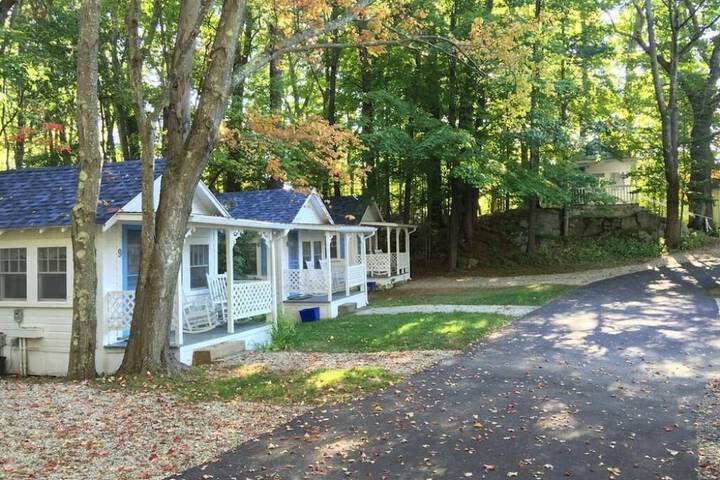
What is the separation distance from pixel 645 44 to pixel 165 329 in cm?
2751

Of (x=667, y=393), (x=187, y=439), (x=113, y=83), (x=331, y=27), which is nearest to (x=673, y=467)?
(x=667, y=393)

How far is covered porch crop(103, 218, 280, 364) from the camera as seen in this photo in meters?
10.8

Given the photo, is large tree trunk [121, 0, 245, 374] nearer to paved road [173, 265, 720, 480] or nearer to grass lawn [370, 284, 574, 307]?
paved road [173, 265, 720, 480]

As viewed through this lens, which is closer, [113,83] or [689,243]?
[113,83]

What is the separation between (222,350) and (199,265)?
343cm

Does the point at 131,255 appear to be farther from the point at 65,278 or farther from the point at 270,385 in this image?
the point at 270,385

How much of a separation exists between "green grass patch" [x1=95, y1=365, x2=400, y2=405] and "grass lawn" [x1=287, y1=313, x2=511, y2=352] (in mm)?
2420

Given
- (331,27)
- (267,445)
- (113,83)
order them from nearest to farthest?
(267,445)
(331,27)
(113,83)

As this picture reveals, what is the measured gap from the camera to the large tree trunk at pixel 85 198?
911cm

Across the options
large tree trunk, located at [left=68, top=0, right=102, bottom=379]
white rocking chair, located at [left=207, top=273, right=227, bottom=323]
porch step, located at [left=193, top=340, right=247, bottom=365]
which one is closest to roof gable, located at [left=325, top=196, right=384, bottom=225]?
white rocking chair, located at [left=207, top=273, right=227, bottom=323]

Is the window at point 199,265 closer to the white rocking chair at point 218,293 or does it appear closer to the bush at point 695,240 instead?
the white rocking chair at point 218,293

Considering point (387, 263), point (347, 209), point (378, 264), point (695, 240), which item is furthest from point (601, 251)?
point (347, 209)

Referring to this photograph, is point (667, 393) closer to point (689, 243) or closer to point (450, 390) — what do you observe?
point (450, 390)

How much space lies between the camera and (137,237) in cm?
1170
